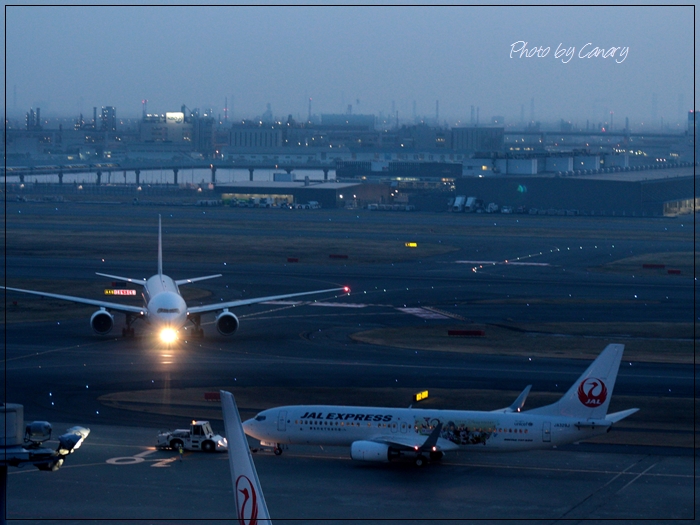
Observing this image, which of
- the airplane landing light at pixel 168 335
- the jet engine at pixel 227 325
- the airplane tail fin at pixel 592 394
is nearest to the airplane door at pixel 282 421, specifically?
the airplane tail fin at pixel 592 394

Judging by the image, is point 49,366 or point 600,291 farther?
point 600,291

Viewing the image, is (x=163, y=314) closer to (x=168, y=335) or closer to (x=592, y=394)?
(x=168, y=335)

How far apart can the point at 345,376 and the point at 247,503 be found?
4919 centimetres

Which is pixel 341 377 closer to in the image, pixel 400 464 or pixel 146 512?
pixel 400 464

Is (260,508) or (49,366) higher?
(260,508)

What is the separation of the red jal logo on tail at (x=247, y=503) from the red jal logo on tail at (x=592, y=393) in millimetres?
31461

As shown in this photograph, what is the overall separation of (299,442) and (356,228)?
136604 millimetres

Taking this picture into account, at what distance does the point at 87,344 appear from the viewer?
75.2m

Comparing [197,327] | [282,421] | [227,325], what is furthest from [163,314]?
[282,421]

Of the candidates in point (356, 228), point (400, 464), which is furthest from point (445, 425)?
point (356, 228)

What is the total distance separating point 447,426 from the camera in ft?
151

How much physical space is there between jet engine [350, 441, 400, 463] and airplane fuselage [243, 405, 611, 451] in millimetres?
696

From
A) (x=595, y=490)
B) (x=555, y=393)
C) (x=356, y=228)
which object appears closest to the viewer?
(x=595, y=490)

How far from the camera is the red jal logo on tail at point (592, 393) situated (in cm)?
4488
